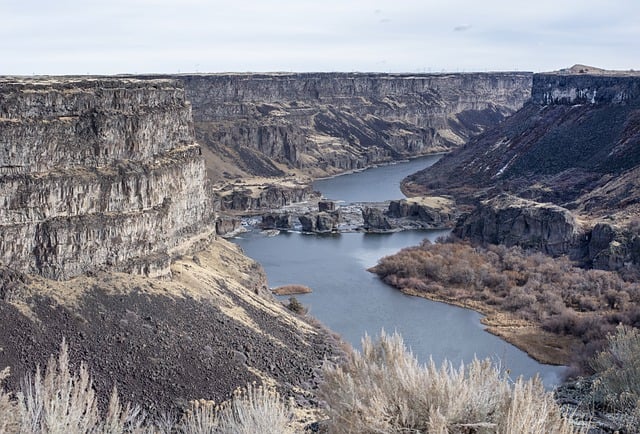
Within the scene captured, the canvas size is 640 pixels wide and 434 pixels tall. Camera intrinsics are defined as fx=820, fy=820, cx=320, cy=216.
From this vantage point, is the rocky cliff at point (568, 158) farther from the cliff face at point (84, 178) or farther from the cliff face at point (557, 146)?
the cliff face at point (84, 178)

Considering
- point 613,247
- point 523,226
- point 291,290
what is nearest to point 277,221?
point 523,226

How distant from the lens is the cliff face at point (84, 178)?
94.6ft

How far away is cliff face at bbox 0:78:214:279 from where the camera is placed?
2884 centimetres

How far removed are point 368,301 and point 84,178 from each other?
21368 mm

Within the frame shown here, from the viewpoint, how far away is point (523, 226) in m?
58.4

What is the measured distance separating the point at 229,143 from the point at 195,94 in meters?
8.63

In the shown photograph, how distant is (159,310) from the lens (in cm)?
2983

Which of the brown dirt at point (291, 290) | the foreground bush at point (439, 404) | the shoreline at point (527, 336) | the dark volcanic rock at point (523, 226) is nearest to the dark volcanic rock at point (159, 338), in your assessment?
the shoreline at point (527, 336)

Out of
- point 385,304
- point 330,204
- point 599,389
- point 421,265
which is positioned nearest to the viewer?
point 599,389

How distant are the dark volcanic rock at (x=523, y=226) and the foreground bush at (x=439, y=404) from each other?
42078mm

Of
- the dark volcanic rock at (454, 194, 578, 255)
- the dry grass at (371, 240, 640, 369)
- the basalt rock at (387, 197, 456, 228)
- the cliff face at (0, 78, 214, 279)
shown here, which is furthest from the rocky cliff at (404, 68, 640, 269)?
the cliff face at (0, 78, 214, 279)

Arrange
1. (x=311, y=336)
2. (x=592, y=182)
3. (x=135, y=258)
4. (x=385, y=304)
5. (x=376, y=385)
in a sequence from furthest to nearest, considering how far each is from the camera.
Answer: (x=592, y=182), (x=385, y=304), (x=311, y=336), (x=135, y=258), (x=376, y=385)

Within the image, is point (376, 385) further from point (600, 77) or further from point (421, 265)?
point (600, 77)

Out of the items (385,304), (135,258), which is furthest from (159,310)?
(385,304)
